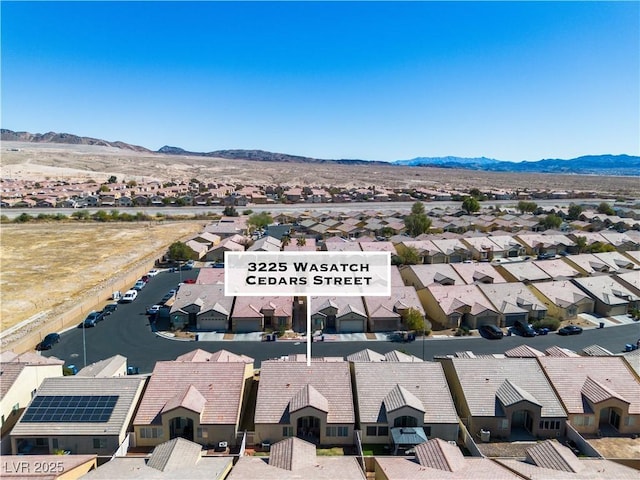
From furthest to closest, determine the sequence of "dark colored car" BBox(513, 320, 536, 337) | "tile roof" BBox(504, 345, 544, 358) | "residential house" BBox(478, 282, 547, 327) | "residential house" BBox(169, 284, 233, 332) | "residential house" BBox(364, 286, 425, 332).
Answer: "residential house" BBox(478, 282, 547, 327)
"residential house" BBox(169, 284, 233, 332)
"residential house" BBox(364, 286, 425, 332)
"dark colored car" BBox(513, 320, 536, 337)
"tile roof" BBox(504, 345, 544, 358)

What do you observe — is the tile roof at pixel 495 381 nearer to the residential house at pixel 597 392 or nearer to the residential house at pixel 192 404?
the residential house at pixel 597 392

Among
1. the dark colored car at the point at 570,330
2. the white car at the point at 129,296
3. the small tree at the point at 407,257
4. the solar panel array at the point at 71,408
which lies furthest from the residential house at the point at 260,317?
the dark colored car at the point at 570,330

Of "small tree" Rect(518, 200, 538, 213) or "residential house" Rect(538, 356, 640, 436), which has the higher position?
"small tree" Rect(518, 200, 538, 213)

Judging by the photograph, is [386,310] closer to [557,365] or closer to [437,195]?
[557,365]

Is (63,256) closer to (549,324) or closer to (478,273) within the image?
(478,273)

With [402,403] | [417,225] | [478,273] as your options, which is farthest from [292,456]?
[417,225]

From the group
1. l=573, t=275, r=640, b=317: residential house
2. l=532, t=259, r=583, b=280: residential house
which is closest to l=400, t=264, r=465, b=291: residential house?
l=532, t=259, r=583, b=280: residential house

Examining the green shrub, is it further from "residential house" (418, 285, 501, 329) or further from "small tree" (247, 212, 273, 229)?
"small tree" (247, 212, 273, 229)

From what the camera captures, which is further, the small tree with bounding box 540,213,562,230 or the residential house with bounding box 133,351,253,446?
the small tree with bounding box 540,213,562,230
